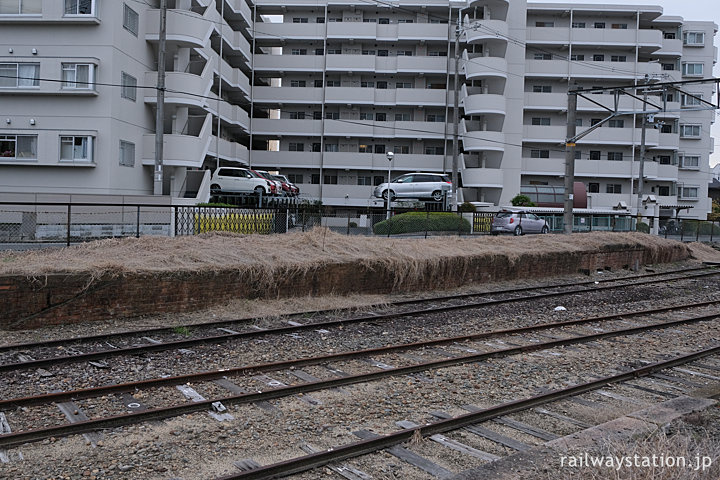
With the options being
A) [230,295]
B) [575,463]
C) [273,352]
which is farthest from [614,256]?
[575,463]

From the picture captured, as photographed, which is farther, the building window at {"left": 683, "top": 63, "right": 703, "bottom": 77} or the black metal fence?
the building window at {"left": 683, "top": 63, "right": 703, "bottom": 77}

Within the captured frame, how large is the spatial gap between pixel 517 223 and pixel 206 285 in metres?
19.5

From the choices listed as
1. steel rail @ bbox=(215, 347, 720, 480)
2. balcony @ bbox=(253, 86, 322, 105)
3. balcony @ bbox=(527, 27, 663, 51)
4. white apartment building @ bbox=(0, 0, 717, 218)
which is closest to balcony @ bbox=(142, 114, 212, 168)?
white apartment building @ bbox=(0, 0, 717, 218)

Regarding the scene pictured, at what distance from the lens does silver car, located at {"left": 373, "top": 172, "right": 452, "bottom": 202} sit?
38.4 m

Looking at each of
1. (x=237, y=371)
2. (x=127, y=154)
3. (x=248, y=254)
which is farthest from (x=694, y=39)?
(x=237, y=371)

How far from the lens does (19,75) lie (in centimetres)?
Result: 2828

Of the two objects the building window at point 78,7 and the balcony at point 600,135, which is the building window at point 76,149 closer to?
the building window at point 78,7

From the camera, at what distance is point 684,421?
6.71 metres

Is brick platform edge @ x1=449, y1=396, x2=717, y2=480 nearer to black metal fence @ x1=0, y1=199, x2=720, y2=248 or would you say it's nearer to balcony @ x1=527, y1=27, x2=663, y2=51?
black metal fence @ x1=0, y1=199, x2=720, y2=248

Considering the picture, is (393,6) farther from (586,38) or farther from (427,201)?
(427,201)

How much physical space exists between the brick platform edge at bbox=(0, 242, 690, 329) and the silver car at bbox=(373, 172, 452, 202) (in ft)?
54.9

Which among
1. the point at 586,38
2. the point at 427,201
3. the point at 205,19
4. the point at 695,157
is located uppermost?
the point at 586,38

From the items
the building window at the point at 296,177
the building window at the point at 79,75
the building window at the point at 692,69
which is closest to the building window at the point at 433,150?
the building window at the point at 296,177

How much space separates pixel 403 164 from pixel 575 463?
1760 inches
